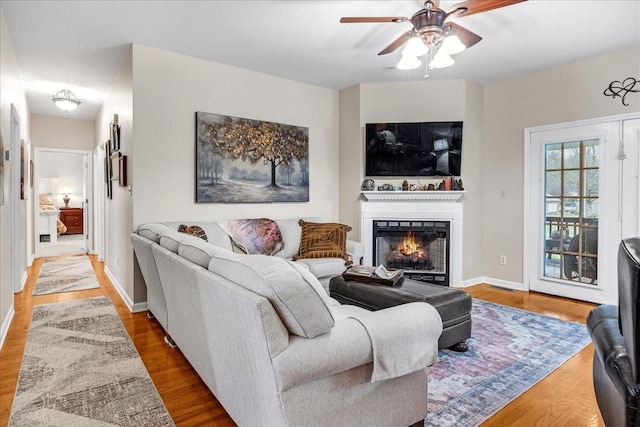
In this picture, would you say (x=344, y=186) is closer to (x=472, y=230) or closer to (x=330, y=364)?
(x=472, y=230)

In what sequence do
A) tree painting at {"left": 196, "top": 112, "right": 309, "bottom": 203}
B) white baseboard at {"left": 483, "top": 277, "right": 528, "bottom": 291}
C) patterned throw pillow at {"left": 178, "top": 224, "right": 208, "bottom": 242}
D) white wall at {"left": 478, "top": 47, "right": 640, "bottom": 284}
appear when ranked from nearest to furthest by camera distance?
patterned throw pillow at {"left": 178, "top": 224, "right": 208, "bottom": 242} → white wall at {"left": 478, "top": 47, "right": 640, "bottom": 284} → tree painting at {"left": 196, "top": 112, "right": 309, "bottom": 203} → white baseboard at {"left": 483, "top": 277, "right": 528, "bottom": 291}

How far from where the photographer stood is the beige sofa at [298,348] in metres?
1.29

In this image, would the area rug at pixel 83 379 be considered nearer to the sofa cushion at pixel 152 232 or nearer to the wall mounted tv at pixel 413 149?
the sofa cushion at pixel 152 232

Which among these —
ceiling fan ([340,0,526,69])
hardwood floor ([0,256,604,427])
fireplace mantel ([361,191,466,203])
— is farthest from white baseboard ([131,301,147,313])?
ceiling fan ([340,0,526,69])

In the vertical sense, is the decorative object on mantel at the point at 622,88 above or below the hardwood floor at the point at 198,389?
above

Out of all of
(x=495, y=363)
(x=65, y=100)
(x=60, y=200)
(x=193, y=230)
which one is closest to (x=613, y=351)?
(x=495, y=363)

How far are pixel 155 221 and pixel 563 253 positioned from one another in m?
4.63

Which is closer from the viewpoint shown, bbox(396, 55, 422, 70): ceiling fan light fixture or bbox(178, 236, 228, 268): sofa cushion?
bbox(178, 236, 228, 268): sofa cushion

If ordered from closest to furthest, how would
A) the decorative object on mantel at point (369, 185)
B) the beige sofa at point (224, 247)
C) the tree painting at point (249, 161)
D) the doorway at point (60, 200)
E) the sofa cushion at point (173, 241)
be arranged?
the sofa cushion at point (173, 241)
the beige sofa at point (224, 247)
the tree painting at point (249, 161)
the decorative object on mantel at point (369, 185)
the doorway at point (60, 200)

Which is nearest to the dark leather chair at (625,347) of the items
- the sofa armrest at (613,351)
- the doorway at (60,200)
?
the sofa armrest at (613,351)

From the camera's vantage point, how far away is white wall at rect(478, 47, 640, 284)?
3.94 metres

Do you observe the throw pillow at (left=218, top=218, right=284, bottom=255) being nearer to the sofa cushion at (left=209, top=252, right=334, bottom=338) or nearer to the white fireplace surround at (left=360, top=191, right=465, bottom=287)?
the white fireplace surround at (left=360, top=191, right=465, bottom=287)

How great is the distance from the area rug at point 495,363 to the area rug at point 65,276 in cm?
441

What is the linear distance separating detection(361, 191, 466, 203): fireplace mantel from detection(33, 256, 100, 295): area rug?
148 inches
